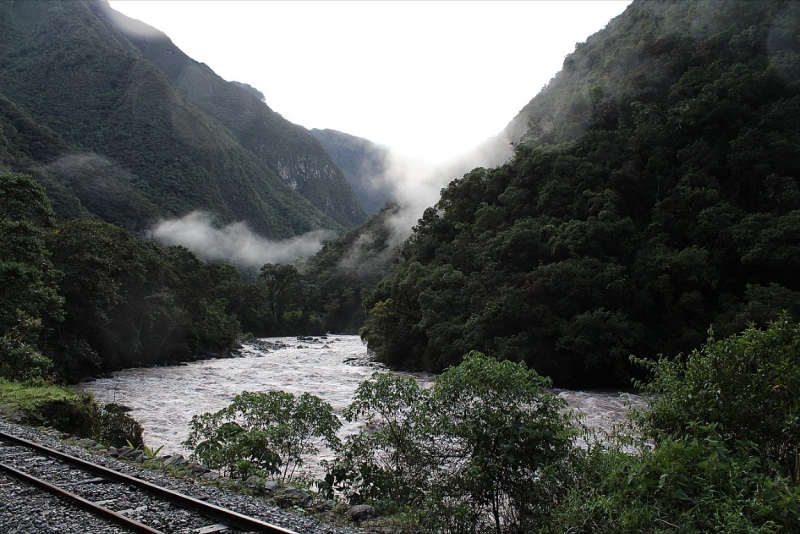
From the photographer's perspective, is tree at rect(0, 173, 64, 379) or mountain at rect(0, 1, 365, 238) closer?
tree at rect(0, 173, 64, 379)

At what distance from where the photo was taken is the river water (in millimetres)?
16859

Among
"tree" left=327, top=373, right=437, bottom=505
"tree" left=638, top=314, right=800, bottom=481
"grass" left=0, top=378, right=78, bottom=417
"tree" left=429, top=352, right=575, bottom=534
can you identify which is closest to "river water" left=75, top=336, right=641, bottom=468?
"tree" left=638, top=314, right=800, bottom=481

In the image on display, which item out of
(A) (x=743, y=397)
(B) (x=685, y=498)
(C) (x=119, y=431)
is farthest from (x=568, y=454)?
(C) (x=119, y=431)

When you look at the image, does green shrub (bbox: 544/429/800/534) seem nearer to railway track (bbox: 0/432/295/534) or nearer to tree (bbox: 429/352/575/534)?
tree (bbox: 429/352/575/534)

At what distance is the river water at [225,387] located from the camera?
16.9 m

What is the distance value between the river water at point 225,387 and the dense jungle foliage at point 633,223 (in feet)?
12.6

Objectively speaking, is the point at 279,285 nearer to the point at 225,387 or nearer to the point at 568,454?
the point at 225,387

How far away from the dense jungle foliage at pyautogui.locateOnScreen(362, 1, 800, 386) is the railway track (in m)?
22.2

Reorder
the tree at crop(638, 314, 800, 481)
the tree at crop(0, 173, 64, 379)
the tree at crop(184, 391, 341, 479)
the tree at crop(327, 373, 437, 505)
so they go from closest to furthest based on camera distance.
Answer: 1. the tree at crop(638, 314, 800, 481)
2. the tree at crop(327, 373, 437, 505)
3. the tree at crop(184, 391, 341, 479)
4. the tree at crop(0, 173, 64, 379)

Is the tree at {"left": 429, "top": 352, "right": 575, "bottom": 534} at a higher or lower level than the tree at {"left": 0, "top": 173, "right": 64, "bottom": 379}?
lower

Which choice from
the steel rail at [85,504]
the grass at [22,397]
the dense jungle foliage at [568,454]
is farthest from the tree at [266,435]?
the grass at [22,397]

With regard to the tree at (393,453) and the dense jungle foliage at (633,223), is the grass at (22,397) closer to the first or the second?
the tree at (393,453)

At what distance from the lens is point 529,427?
716 cm

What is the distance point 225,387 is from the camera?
24516mm
